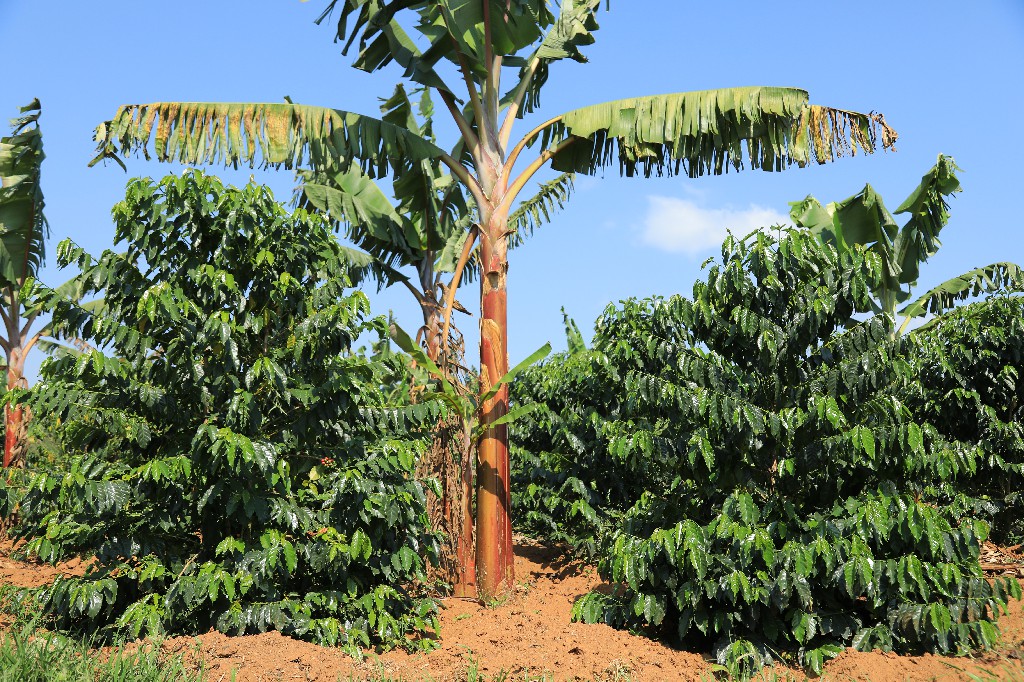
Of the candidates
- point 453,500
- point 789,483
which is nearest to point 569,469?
point 453,500

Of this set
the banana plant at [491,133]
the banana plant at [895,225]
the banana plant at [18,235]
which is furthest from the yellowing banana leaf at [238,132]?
the banana plant at [895,225]

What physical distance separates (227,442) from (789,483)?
174 inches

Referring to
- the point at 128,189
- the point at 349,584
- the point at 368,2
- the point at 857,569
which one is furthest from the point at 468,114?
the point at 857,569

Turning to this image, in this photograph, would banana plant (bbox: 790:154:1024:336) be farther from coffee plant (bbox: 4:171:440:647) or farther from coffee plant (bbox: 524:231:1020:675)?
coffee plant (bbox: 4:171:440:647)

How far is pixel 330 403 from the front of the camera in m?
6.54

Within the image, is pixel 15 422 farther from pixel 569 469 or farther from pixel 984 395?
pixel 984 395

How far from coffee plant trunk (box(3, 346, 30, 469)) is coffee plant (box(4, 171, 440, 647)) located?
5.02 metres

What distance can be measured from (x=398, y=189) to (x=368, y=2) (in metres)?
1.91

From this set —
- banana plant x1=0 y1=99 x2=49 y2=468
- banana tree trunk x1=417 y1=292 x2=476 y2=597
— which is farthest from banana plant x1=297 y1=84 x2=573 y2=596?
banana plant x1=0 y1=99 x2=49 y2=468

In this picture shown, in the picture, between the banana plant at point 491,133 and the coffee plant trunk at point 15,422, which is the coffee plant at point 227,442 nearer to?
the banana plant at point 491,133

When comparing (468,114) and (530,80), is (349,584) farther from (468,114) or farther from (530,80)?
(530,80)

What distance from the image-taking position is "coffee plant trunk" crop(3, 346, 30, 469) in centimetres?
1102

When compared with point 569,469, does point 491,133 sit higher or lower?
higher

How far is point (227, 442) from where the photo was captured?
19.7 ft
